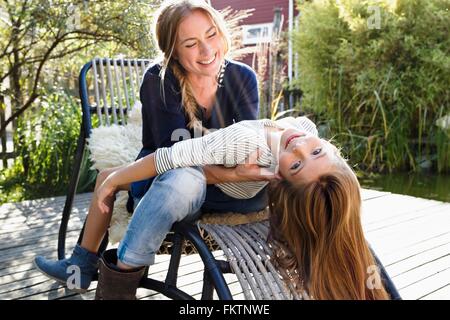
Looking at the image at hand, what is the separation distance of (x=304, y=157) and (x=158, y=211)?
428 mm

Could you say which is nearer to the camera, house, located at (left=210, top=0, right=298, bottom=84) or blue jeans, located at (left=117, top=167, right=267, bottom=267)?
blue jeans, located at (left=117, top=167, right=267, bottom=267)

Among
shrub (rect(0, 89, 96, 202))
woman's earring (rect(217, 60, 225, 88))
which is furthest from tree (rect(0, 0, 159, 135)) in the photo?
woman's earring (rect(217, 60, 225, 88))

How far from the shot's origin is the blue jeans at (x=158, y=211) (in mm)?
1393

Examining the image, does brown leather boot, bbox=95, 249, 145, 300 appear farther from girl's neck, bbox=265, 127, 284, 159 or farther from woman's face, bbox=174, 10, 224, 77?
woman's face, bbox=174, 10, 224, 77

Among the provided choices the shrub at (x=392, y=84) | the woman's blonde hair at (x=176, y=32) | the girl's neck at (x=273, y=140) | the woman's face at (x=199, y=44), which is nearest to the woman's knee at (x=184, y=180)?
the girl's neck at (x=273, y=140)

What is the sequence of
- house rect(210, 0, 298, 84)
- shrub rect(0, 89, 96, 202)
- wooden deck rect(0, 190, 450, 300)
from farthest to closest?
house rect(210, 0, 298, 84) → shrub rect(0, 89, 96, 202) → wooden deck rect(0, 190, 450, 300)

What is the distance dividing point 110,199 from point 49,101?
325cm

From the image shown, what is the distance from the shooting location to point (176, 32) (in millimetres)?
1799

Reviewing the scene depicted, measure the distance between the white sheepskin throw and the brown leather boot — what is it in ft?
1.20

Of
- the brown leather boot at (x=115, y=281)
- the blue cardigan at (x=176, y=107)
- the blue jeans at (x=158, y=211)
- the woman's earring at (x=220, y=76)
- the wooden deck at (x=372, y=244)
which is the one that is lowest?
the wooden deck at (x=372, y=244)

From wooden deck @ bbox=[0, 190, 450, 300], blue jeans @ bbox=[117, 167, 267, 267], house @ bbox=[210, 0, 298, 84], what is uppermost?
house @ bbox=[210, 0, 298, 84]

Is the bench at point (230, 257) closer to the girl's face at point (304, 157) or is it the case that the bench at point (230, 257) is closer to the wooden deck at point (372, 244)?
the girl's face at point (304, 157)

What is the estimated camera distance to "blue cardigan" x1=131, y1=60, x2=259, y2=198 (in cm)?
176

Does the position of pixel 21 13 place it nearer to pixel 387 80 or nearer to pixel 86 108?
pixel 86 108
